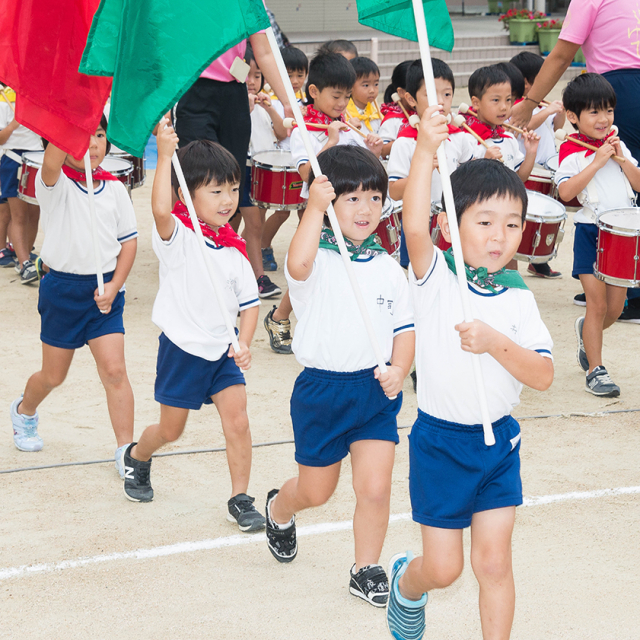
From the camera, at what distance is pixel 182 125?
658cm

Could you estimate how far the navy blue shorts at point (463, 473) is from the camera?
2.77 meters

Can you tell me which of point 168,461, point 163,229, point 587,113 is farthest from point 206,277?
point 587,113

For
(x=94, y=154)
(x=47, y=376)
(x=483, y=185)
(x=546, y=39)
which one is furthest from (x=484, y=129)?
(x=546, y=39)

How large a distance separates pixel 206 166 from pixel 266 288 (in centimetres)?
342

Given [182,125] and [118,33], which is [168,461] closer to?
[118,33]

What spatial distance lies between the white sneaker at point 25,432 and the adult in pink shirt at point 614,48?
3708mm

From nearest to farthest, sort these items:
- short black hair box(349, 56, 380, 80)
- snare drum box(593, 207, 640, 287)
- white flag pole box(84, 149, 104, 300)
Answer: white flag pole box(84, 149, 104, 300) → snare drum box(593, 207, 640, 287) → short black hair box(349, 56, 380, 80)

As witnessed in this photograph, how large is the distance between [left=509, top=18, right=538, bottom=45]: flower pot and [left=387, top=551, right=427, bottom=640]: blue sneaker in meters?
19.7

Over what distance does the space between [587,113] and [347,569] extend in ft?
10.4

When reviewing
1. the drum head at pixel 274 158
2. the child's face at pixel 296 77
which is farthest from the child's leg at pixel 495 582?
the child's face at pixel 296 77

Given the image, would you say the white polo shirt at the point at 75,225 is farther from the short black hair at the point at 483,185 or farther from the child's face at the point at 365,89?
the child's face at the point at 365,89

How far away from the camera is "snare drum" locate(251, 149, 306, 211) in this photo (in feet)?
22.6

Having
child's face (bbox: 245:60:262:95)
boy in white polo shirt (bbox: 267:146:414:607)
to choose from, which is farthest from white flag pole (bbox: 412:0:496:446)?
child's face (bbox: 245:60:262:95)

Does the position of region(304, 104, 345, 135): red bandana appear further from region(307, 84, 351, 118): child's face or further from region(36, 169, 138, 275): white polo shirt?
region(36, 169, 138, 275): white polo shirt
